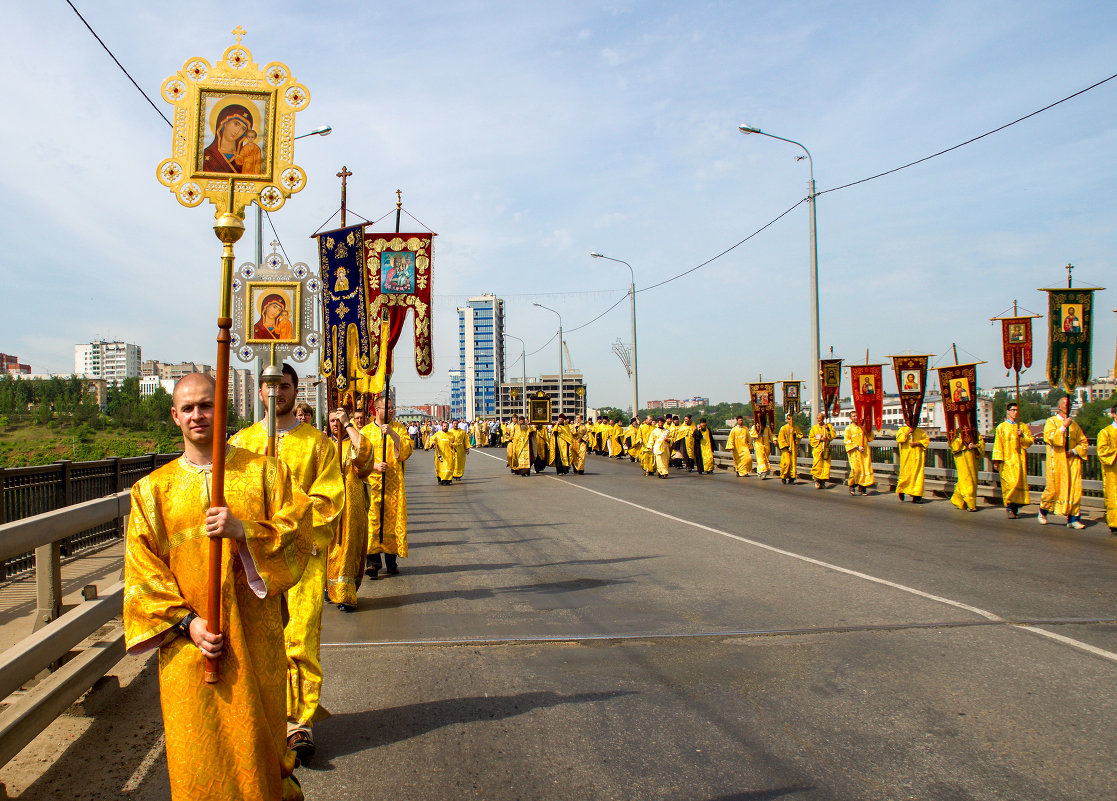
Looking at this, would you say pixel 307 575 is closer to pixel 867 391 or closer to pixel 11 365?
pixel 867 391

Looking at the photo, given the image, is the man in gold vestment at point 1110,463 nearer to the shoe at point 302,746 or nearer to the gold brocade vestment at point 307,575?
the gold brocade vestment at point 307,575

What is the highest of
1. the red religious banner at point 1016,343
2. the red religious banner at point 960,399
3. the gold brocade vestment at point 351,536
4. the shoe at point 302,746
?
the red religious banner at point 1016,343

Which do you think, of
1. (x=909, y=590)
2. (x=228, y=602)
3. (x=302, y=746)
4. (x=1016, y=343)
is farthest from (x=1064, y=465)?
(x=228, y=602)

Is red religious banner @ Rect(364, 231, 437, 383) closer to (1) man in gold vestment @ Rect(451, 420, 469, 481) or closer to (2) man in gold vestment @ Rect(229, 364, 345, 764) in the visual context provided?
(2) man in gold vestment @ Rect(229, 364, 345, 764)

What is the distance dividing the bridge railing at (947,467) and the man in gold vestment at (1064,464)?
0.29 m

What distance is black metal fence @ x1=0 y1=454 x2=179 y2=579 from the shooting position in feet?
26.2

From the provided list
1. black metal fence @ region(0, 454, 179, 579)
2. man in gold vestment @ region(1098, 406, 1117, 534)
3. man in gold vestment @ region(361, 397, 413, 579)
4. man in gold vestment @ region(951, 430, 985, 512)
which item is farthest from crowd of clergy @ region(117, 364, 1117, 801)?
man in gold vestment @ region(951, 430, 985, 512)

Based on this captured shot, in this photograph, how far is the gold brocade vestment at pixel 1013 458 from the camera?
12695 mm

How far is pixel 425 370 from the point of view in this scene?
11.4 metres

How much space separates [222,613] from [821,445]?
57.6ft

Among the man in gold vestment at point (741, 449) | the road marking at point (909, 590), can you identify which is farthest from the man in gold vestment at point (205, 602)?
the man in gold vestment at point (741, 449)

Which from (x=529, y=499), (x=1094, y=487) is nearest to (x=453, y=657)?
(x=1094, y=487)

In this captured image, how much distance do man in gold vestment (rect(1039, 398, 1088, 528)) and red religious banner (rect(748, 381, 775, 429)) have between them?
11058 mm

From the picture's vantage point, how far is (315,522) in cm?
346
